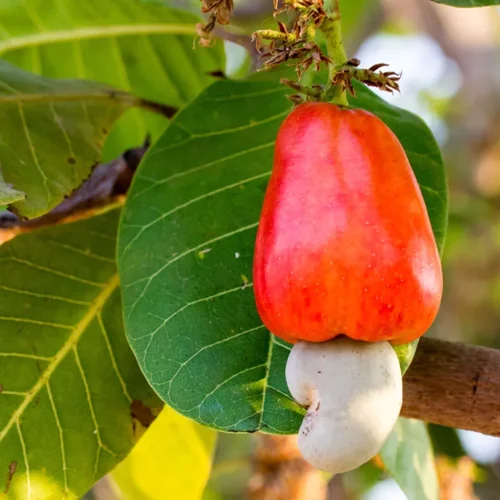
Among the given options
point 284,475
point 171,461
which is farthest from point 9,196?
point 284,475

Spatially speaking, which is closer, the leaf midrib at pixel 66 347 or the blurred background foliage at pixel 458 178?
the leaf midrib at pixel 66 347

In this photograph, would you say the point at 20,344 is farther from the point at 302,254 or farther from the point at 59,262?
A: the point at 302,254

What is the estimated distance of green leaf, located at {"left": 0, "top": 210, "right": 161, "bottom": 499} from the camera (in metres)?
1.00

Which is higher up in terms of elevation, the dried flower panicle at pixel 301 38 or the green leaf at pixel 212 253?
the dried flower panicle at pixel 301 38

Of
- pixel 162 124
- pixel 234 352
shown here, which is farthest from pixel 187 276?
pixel 162 124

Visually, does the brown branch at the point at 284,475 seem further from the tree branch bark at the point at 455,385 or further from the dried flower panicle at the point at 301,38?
the dried flower panicle at the point at 301,38

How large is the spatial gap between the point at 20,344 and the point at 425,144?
21.8 inches

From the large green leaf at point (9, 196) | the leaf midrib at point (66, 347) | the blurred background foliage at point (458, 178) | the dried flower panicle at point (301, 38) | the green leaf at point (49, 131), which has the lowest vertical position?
the blurred background foliage at point (458, 178)

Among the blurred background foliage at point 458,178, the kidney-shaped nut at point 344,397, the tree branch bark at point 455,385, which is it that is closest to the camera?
the kidney-shaped nut at point 344,397

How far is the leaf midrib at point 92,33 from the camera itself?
1324mm

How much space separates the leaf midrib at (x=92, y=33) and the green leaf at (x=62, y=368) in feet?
1.27

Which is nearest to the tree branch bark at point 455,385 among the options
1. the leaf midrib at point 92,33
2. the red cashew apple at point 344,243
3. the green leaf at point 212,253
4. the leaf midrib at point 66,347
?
the green leaf at point 212,253

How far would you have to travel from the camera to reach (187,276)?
92 cm

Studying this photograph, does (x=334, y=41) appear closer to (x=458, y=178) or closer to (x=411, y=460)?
(x=411, y=460)
